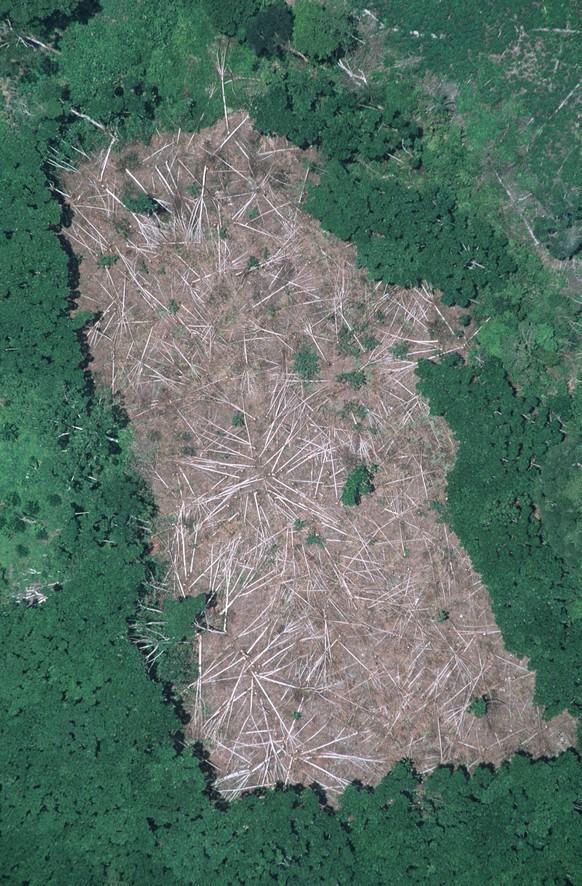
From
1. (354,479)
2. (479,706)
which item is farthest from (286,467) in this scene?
→ (479,706)

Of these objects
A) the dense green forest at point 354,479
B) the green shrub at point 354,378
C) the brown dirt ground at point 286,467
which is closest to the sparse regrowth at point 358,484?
the dense green forest at point 354,479

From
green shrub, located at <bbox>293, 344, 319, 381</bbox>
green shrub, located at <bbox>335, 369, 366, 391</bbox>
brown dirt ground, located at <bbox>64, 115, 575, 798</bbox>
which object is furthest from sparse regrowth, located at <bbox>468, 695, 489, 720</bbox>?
green shrub, located at <bbox>293, 344, 319, 381</bbox>

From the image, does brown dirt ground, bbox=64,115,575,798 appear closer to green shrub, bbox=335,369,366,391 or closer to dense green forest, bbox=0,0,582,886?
green shrub, bbox=335,369,366,391

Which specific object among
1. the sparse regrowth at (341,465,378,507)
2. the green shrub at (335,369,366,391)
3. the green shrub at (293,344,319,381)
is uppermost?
the green shrub at (335,369,366,391)

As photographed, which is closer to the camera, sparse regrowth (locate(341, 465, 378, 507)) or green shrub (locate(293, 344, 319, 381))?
sparse regrowth (locate(341, 465, 378, 507))

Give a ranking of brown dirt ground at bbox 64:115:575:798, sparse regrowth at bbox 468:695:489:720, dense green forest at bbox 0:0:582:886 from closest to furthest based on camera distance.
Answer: dense green forest at bbox 0:0:582:886 → sparse regrowth at bbox 468:695:489:720 → brown dirt ground at bbox 64:115:575:798

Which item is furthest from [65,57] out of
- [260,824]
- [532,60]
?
[260,824]
